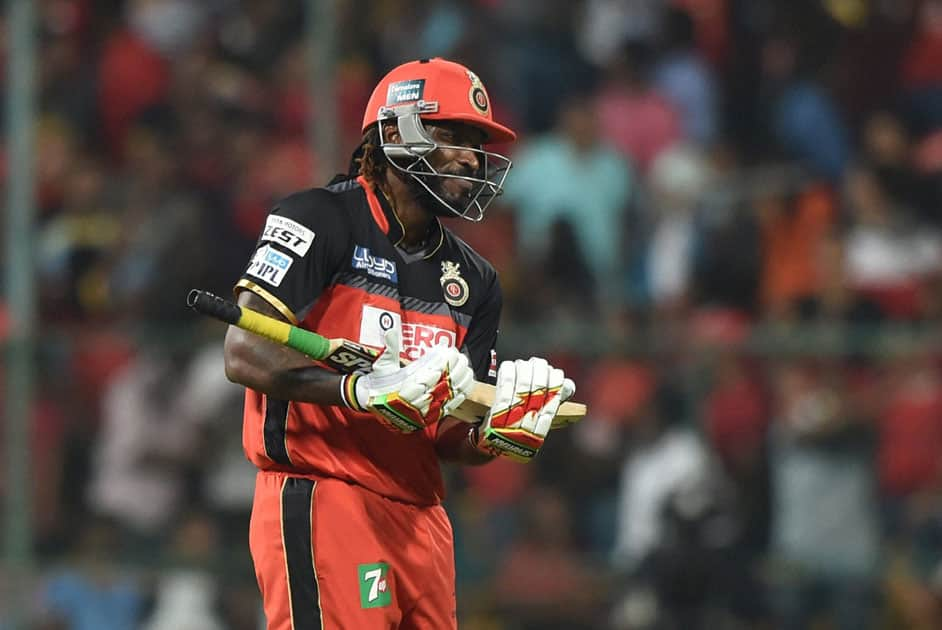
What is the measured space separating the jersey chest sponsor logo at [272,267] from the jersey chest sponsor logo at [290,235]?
4cm

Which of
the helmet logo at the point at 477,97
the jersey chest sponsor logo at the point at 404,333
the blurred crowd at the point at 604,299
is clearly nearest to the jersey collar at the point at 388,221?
the jersey chest sponsor logo at the point at 404,333

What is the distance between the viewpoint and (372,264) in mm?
5152

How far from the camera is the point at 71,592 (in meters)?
9.66

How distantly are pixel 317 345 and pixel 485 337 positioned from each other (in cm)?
85

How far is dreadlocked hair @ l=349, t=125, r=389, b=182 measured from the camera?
5359 millimetres

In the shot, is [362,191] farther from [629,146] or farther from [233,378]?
[629,146]

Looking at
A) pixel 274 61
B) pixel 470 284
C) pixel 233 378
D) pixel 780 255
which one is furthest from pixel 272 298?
pixel 274 61

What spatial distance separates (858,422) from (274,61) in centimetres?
500

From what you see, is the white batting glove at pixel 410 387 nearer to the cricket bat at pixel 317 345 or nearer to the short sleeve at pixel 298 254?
the cricket bat at pixel 317 345

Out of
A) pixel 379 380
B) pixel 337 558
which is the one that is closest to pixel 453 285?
pixel 379 380

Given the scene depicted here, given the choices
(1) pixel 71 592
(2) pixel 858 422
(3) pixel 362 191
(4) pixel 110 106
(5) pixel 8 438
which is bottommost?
(1) pixel 71 592

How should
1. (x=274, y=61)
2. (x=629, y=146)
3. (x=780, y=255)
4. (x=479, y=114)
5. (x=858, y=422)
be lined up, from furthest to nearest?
(x=274, y=61)
(x=629, y=146)
(x=780, y=255)
(x=858, y=422)
(x=479, y=114)

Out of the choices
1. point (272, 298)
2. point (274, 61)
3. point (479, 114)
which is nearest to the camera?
point (272, 298)

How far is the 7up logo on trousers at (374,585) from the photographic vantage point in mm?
5027
